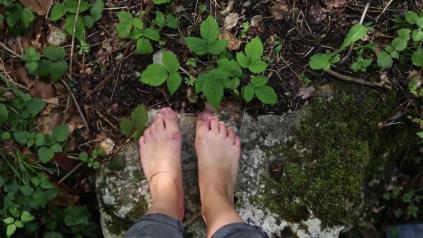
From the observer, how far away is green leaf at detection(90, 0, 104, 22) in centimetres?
249

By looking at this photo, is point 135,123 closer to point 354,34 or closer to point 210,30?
point 210,30

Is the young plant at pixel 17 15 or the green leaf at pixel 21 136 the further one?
the young plant at pixel 17 15

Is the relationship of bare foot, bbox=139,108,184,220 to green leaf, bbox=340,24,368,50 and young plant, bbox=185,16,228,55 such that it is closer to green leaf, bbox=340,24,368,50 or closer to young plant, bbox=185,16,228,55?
young plant, bbox=185,16,228,55

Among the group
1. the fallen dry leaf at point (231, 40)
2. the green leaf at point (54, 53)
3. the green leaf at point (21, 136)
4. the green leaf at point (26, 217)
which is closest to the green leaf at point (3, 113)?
the green leaf at point (21, 136)

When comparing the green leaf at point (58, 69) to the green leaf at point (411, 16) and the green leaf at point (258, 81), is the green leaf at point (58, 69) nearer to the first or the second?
the green leaf at point (258, 81)

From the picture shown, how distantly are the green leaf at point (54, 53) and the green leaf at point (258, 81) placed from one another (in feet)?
3.10

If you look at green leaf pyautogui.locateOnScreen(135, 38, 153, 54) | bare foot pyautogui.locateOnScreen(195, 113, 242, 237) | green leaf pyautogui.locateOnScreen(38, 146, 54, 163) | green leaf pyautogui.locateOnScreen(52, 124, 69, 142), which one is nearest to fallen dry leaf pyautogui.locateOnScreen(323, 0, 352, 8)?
bare foot pyautogui.locateOnScreen(195, 113, 242, 237)

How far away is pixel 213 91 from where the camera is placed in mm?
2279

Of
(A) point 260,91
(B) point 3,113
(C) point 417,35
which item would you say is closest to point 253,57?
(A) point 260,91

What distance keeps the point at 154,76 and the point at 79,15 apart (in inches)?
21.0

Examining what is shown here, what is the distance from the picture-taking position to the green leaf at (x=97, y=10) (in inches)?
98.0

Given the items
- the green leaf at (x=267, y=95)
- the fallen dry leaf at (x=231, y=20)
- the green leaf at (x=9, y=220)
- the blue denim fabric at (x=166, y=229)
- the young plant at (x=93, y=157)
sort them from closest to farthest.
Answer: the blue denim fabric at (x=166, y=229)
the green leaf at (x=9, y=220)
the green leaf at (x=267, y=95)
the young plant at (x=93, y=157)
the fallen dry leaf at (x=231, y=20)

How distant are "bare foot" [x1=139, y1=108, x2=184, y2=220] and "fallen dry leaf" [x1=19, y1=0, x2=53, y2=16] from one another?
Result: 31.0 inches

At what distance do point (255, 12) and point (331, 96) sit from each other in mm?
579
